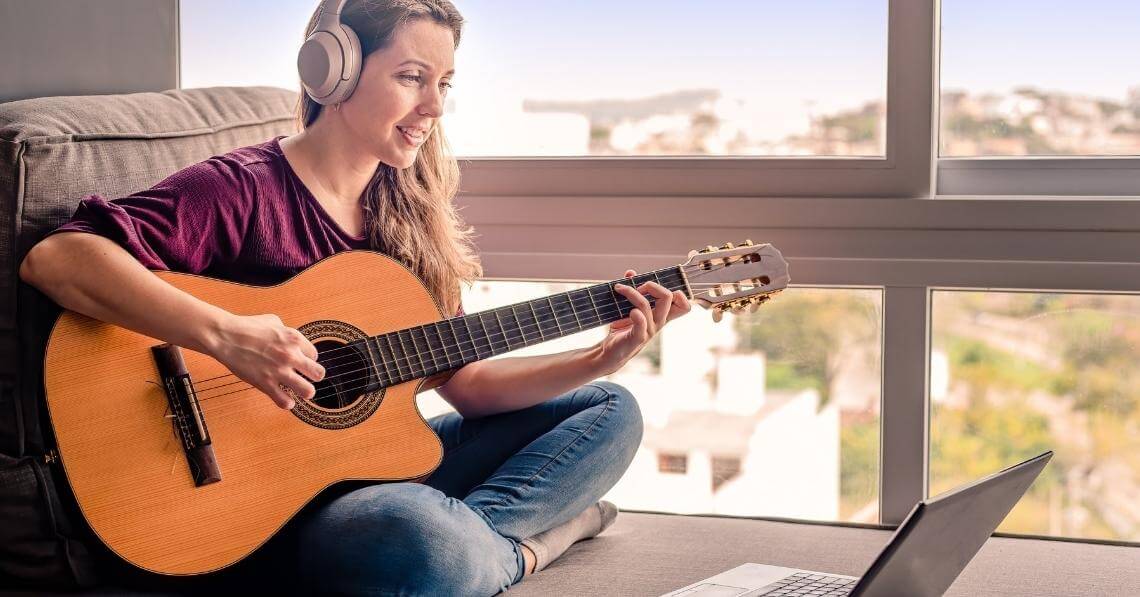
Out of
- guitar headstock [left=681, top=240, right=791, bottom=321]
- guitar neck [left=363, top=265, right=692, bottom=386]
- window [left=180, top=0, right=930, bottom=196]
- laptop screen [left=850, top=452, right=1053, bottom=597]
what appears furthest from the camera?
window [left=180, top=0, right=930, bottom=196]

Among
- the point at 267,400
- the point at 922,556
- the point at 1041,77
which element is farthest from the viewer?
the point at 1041,77

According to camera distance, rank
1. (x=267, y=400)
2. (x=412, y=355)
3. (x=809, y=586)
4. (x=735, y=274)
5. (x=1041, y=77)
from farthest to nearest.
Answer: (x=1041, y=77)
(x=735, y=274)
(x=412, y=355)
(x=267, y=400)
(x=809, y=586)

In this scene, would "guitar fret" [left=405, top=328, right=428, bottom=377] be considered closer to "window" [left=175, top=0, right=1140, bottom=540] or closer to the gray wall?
"window" [left=175, top=0, right=1140, bottom=540]

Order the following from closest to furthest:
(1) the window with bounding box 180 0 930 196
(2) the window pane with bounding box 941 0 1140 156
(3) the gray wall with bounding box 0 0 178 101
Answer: (2) the window pane with bounding box 941 0 1140 156 < (1) the window with bounding box 180 0 930 196 < (3) the gray wall with bounding box 0 0 178 101

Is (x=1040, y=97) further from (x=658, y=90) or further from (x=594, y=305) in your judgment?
(x=594, y=305)

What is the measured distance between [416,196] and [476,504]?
0.52m

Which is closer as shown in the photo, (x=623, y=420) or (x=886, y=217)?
(x=623, y=420)

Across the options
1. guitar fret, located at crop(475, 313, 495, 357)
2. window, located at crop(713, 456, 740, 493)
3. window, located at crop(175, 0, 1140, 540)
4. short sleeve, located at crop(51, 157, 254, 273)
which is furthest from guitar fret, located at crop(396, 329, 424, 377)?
window, located at crop(713, 456, 740, 493)

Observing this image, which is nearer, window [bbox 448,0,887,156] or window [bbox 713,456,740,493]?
window [bbox 448,0,887,156]

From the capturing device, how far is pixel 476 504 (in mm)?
1543

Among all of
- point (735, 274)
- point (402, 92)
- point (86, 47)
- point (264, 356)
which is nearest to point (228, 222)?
point (264, 356)

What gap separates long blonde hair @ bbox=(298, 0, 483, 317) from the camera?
158 centimetres

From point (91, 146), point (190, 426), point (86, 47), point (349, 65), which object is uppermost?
point (86, 47)

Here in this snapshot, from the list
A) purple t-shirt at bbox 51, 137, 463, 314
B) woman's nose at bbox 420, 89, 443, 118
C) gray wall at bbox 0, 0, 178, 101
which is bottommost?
purple t-shirt at bbox 51, 137, 463, 314
